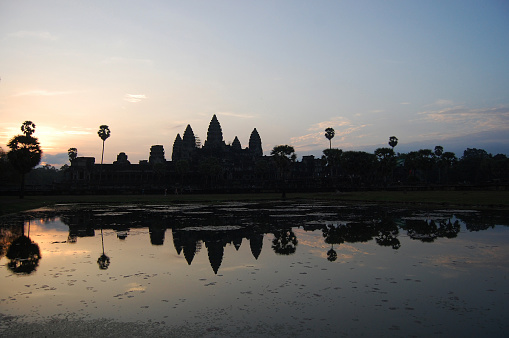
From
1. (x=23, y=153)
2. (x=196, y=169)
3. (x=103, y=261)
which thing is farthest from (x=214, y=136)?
(x=103, y=261)

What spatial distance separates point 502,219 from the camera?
24.1m

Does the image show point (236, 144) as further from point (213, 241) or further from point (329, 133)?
point (213, 241)

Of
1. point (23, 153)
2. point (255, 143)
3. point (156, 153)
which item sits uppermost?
point (255, 143)

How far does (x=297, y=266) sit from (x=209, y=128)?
16184 cm

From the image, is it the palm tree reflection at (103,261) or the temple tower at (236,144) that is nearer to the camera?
the palm tree reflection at (103,261)

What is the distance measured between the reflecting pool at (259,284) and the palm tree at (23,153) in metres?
42.4

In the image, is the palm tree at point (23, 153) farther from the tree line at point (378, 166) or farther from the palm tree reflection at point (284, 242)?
the palm tree reflection at point (284, 242)

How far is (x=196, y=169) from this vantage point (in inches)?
5536

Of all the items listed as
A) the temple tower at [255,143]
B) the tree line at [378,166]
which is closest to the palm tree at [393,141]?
the tree line at [378,166]

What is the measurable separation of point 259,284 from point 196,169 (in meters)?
132

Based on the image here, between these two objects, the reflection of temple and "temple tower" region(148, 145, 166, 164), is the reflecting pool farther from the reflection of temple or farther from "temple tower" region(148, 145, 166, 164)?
"temple tower" region(148, 145, 166, 164)

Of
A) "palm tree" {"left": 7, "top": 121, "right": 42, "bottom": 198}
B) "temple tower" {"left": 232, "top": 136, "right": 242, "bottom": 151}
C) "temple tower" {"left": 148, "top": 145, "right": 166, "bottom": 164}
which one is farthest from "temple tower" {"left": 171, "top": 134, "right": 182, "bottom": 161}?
"palm tree" {"left": 7, "top": 121, "right": 42, "bottom": 198}

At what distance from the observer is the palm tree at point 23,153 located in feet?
185

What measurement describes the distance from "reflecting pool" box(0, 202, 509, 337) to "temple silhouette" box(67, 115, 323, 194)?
8661 cm
